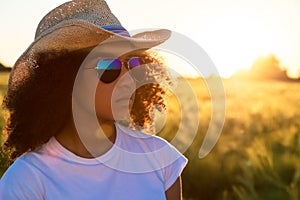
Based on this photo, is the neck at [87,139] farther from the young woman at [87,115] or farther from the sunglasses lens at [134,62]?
the sunglasses lens at [134,62]

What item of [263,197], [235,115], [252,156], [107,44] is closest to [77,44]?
[107,44]

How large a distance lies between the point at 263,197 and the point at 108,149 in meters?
2.51

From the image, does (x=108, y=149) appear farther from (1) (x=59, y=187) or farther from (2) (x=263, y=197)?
(2) (x=263, y=197)

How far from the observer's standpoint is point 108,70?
1.69 meters

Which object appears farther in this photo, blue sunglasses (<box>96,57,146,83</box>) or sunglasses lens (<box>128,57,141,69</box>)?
sunglasses lens (<box>128,57,141,69</box>)

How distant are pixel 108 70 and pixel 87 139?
20 cm

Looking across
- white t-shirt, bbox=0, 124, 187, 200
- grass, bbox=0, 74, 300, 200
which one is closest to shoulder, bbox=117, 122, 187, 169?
white t-shirt, bbox=0, 124, 187, 200

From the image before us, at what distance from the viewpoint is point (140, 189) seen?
1688 mm

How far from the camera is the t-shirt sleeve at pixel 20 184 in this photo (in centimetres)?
154

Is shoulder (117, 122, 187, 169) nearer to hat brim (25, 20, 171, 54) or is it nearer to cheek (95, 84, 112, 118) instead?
cheek (95, 84, 112, 118)

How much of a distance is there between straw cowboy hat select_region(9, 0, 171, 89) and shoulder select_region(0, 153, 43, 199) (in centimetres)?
28

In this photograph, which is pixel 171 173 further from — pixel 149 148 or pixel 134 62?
pixel 134 62

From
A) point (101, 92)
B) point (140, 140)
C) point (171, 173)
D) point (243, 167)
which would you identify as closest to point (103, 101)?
point (101, 92)

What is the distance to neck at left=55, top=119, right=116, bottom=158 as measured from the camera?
172 cm
